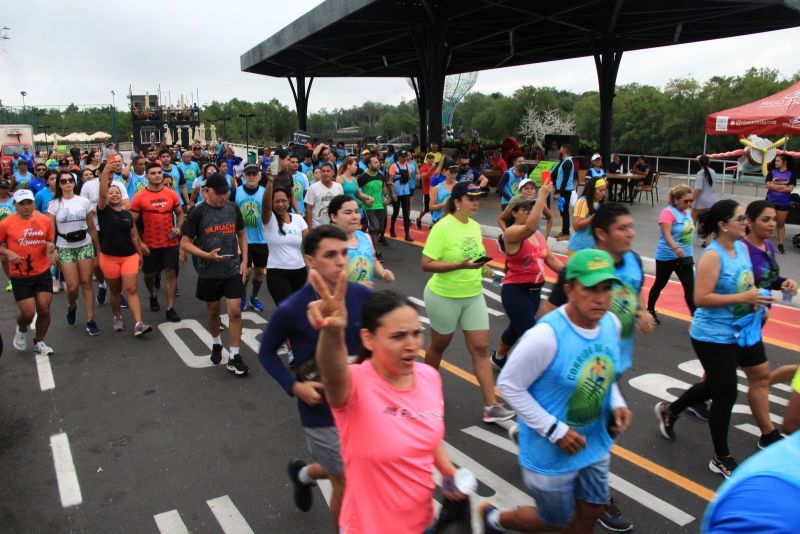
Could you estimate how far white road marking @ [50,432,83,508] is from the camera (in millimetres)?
4305

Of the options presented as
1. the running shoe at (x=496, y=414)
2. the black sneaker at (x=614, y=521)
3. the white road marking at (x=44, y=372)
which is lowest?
the black sneaker at (x=614, y=521)

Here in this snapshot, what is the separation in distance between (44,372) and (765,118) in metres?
16.3

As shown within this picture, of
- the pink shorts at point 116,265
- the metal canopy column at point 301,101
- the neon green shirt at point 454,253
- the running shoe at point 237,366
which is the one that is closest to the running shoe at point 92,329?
the pink shorts at point 116,265

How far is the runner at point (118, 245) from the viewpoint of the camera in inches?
294

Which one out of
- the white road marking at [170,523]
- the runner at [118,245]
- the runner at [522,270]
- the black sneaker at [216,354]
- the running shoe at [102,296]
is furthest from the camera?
the running shoe at [102,296]

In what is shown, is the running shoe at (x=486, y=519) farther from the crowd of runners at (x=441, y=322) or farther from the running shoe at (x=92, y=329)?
the running shoe at (x=92, y=329)

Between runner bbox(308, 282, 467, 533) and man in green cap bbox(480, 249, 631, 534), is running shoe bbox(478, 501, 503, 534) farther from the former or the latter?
runner bbox(308, 282, 467, 533)

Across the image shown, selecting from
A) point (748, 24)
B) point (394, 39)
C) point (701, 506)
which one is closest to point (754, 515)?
point (701, 506)

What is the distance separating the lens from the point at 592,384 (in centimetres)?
291

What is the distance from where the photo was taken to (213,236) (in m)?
6.51

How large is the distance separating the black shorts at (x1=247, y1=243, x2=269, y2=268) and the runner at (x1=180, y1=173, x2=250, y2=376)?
1500mm

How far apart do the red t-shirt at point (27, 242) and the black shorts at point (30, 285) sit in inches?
1.8

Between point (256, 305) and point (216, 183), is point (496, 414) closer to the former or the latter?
point (216, 183)

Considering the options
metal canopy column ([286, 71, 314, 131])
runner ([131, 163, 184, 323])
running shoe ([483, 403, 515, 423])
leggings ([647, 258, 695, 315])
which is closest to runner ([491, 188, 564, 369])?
running shoe ([483, 403, 515, 423])
